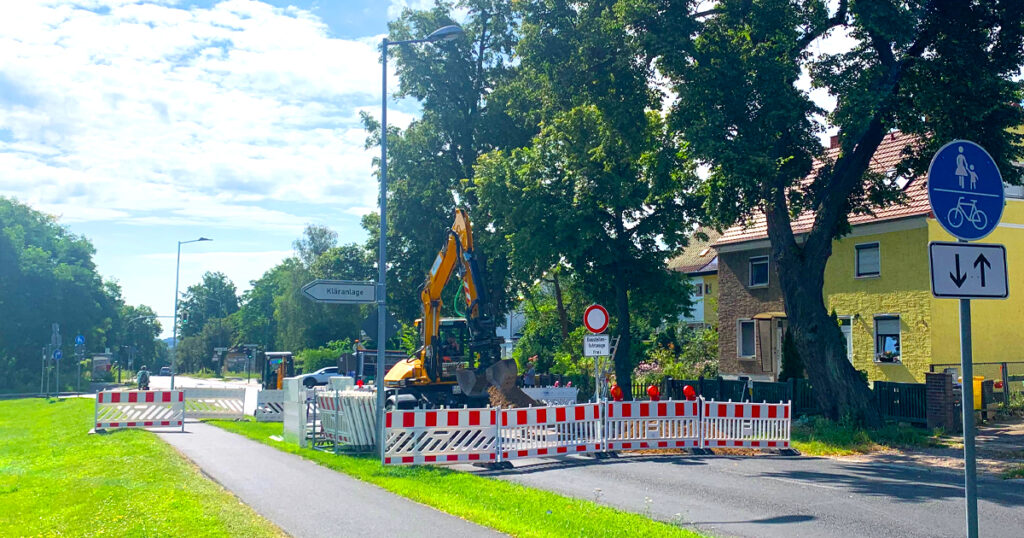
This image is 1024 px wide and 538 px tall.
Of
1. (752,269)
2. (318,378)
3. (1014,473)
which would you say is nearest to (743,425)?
(1014,473)

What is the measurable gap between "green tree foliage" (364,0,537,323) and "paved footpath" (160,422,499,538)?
2468 cm

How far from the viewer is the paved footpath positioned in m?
9.06

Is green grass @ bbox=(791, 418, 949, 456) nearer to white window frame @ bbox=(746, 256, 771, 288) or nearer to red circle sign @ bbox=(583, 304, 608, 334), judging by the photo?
red circle sign @ bbox=(583, 304, 608, 334)

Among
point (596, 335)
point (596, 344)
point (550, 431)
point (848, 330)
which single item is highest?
point (848, 330)

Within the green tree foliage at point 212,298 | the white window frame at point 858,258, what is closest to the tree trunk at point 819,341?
the white window frame at point 858,258

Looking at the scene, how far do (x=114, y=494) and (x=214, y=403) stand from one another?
1812 cm

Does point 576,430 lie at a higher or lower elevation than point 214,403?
higher

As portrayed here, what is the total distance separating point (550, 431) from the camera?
16.3m

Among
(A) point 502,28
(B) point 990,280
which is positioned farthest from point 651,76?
(A) point 502,28

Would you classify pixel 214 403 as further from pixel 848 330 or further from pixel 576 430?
pixel 848 330

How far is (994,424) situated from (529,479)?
1434 centimetres

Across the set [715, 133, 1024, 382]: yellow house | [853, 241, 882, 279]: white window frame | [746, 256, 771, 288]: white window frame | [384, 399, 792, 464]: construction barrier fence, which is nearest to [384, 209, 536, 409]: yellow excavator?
[384, 399, 792, 464]: construction barrier fence

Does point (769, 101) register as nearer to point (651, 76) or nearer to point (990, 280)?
point (651, 76)

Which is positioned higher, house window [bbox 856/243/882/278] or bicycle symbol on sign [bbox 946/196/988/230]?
house window [bbox 856/243/882/278]
